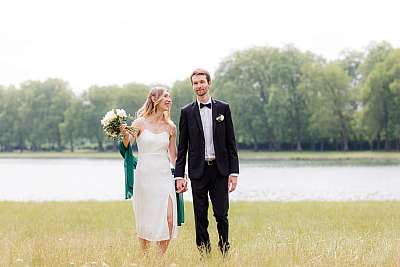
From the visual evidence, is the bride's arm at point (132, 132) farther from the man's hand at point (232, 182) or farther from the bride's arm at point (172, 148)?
the man's hand at point (232, 182)

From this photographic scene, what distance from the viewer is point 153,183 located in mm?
7242

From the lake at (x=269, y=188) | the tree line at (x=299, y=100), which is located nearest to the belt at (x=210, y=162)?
the lake at (x=269, y=188)

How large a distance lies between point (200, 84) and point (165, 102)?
611 millimetres

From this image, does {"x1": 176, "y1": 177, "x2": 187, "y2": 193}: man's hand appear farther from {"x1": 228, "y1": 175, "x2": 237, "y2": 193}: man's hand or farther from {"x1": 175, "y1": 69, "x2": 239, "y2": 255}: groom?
{"x1": 228, "y1": 175, "x2": 237, "y2": 193}: man's hand

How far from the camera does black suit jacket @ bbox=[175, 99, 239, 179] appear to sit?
6.81m

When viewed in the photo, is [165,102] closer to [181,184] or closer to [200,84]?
[200,84]

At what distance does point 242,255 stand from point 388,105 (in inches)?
2500

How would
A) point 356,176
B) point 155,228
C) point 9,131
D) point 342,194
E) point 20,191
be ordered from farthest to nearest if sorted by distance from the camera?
point 9,131 → point 356,176 → point 20,191 → point 342,194 → point 155,228

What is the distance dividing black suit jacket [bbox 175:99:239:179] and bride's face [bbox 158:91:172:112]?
1.14 feet

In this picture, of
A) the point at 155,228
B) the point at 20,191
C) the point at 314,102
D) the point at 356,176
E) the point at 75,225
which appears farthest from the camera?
the point at 314,102

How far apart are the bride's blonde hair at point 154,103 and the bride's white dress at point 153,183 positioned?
0.19 meters

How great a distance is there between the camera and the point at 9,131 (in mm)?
101562

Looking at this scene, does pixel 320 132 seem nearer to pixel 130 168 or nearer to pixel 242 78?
pixel 242 78

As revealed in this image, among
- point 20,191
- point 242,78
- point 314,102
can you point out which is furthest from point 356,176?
point 242,78
